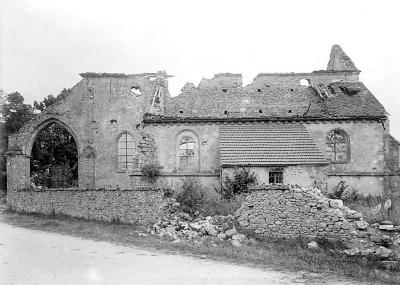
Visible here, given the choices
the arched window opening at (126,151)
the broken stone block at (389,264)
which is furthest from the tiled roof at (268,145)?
the broken stone block at (389,264)

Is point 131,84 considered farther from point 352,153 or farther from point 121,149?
point 352,153

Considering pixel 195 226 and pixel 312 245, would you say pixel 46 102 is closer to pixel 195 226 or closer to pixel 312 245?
pixel 195 226

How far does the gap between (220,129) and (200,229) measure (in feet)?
35.8

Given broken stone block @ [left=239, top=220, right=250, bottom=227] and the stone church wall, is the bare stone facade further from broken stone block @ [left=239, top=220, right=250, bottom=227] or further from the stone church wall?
broken stone block @ [left=239, top=220, right=250, bottom=227]

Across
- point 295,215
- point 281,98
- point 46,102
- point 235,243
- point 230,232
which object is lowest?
point 235,243

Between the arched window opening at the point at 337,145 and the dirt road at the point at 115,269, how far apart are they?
16734mm

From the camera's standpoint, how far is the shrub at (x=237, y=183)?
2284 centimetres

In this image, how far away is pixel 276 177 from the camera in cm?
2364

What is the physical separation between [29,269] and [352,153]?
21.0 metres

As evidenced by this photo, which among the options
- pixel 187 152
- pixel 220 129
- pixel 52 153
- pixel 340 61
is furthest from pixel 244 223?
pixel 52 153

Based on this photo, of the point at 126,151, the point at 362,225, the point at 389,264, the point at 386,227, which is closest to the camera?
the point at 389,264

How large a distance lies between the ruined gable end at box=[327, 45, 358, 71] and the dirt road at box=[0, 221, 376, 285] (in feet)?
78.3

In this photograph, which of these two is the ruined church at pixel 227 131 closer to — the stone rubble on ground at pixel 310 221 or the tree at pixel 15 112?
the stone rubble on ground at pixel 310 221

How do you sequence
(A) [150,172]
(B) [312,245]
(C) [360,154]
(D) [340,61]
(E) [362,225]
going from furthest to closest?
(D) [340,61]
(C) [360,154]
(A) [150,172]
(E) [362,225]
(B) [312,245]
